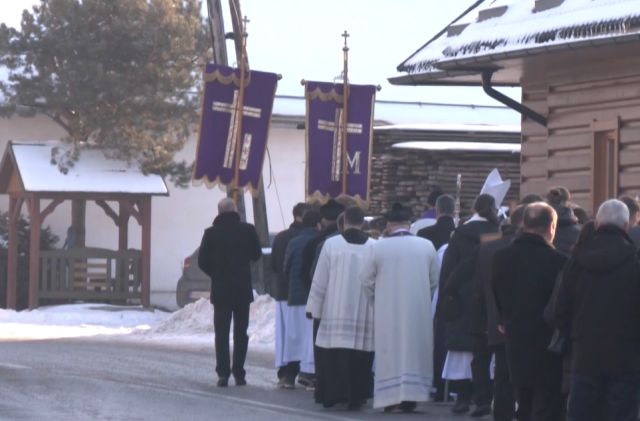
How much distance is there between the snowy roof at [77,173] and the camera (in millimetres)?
32219

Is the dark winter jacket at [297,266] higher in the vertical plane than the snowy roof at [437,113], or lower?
lower

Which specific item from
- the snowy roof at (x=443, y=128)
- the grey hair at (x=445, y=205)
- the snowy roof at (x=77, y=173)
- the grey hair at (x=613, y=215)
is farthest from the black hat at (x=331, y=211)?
the snowy roof at (x=77, y=173)

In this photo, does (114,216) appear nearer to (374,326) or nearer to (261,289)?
(261,289)

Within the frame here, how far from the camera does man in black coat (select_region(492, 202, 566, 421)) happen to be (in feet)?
33.6

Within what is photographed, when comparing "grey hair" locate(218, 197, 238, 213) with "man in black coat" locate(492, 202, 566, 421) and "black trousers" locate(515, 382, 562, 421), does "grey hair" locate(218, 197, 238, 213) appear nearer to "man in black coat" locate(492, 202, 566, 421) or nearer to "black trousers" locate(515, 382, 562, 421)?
"man in black coat" locate(492, 202, 566, 421)

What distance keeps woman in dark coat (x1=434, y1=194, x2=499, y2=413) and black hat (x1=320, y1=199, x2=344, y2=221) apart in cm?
190

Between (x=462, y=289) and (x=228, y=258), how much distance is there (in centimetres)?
355

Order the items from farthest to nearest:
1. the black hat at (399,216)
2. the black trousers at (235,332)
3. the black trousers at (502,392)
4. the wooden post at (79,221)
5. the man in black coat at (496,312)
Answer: the wooden post at (79,221)
the black trousers at (235,332)
the black hat at (399,216)
the black trousers at (502,392)
the man in black coat at (496,312)

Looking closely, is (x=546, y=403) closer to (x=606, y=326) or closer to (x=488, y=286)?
(x=606, y=326)

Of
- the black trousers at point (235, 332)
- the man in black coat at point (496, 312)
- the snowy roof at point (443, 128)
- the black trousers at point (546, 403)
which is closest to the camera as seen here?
the black trousers at point (546, 403)

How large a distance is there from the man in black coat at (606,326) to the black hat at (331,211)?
5826mm

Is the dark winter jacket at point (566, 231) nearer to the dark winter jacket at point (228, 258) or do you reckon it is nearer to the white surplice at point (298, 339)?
the white surplice at point (298, 339)

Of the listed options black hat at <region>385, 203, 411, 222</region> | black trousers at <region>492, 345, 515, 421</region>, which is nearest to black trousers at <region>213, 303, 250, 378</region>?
black hat at <region>385, 203, 411, 222</region>

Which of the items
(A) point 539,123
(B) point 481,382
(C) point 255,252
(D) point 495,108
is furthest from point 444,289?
(D) point 495,108
